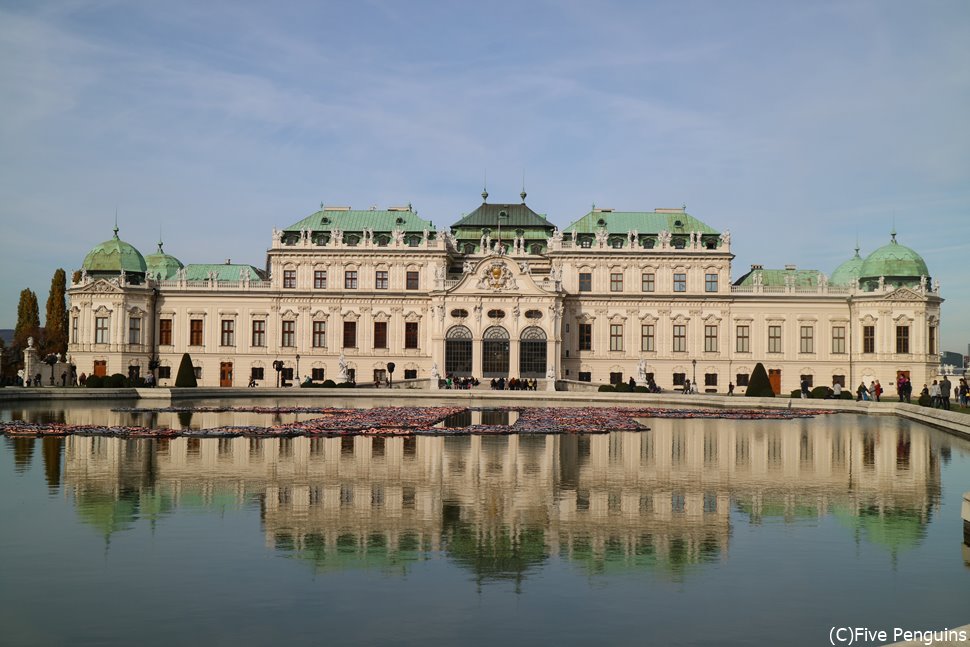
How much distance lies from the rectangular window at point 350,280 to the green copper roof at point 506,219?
37.9 feet

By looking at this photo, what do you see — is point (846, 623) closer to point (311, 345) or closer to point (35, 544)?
point (35, 544)

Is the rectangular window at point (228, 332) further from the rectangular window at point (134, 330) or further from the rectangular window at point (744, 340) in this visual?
the rectangular window at point (744, 340)

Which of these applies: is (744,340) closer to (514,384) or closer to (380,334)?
(514,384)

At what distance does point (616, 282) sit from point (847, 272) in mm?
22840

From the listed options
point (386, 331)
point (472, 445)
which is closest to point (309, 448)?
point (472, 445)

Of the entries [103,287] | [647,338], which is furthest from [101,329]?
[647,338]

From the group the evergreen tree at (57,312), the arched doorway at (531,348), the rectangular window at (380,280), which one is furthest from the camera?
the evergreen tree at (57,312)

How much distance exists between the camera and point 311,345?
291ft

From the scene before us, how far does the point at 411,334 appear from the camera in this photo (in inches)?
3477

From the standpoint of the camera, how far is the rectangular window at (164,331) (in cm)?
8900

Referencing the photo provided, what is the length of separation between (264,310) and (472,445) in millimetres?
59746

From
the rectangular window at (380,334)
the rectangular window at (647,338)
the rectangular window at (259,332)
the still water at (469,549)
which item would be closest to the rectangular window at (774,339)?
the rectangular window at (647,338)

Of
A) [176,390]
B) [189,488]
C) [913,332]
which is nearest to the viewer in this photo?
[189,488]

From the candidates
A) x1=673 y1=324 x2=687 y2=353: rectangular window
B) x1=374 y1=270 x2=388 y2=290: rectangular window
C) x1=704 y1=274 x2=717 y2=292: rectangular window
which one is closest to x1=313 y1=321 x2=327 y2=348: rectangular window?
x1=374 y1=270 x2=388 y2=290: rectangular window
